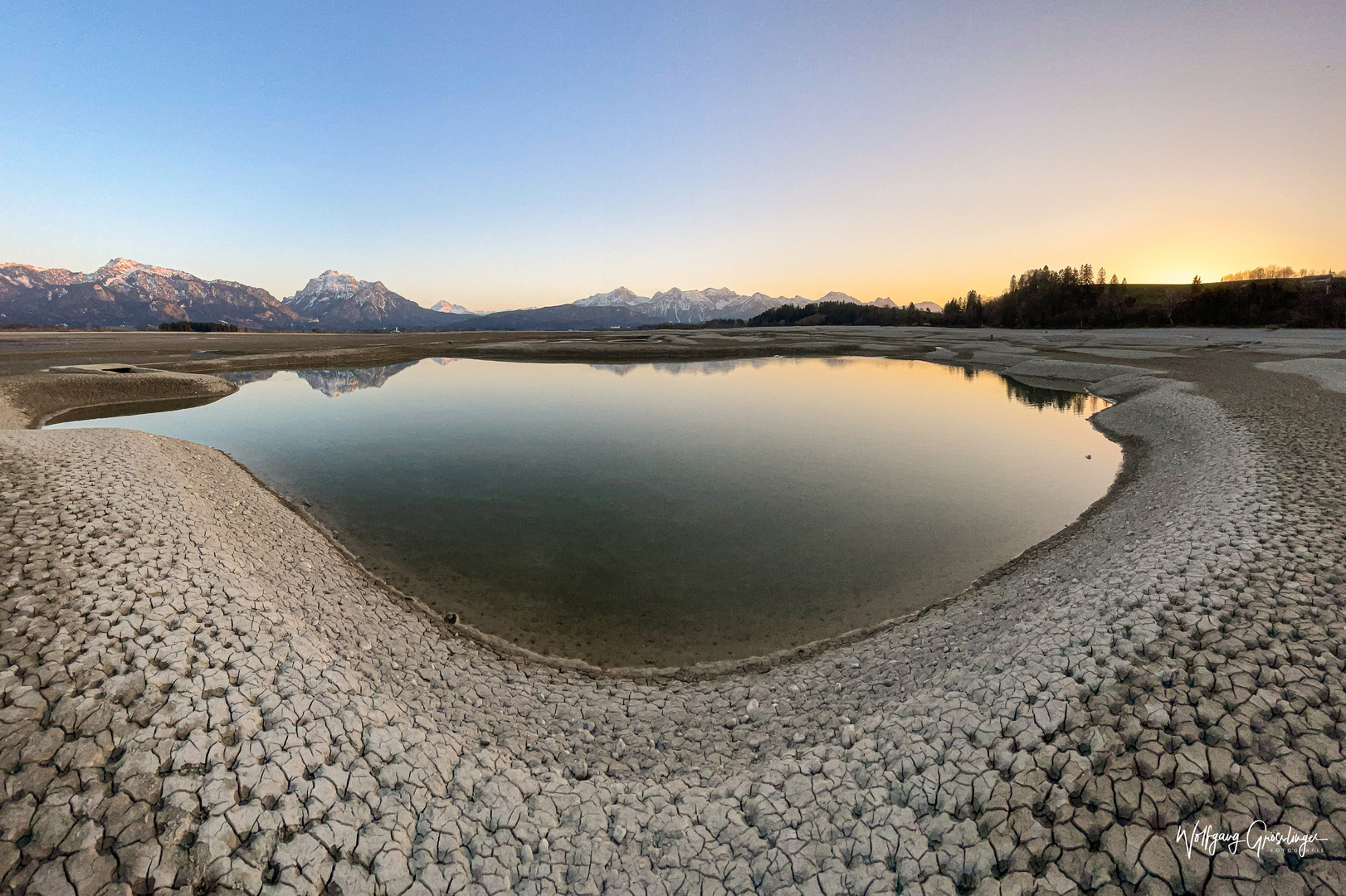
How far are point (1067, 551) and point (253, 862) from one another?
18397 millimetres

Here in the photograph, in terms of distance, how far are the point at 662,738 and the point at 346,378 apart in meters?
65.3

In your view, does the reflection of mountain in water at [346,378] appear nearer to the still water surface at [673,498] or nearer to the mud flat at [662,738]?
the still water surface at [673,498]

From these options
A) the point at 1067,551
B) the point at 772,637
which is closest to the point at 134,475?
the point at 772,637

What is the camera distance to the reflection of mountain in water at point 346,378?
50969 millimetres

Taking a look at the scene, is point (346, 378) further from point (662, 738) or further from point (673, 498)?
point (662, 738)

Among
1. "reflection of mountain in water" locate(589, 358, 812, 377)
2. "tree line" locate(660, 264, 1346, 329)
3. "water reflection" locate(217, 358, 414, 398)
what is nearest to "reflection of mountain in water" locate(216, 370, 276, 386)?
"water reflection" locate(217, 358, 414, 398)

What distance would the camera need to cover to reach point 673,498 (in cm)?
2031

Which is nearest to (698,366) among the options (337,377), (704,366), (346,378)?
(704,366)

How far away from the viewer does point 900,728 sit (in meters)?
7.45

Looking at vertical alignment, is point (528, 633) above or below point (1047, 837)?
below

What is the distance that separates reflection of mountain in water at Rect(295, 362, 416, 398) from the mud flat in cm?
4344

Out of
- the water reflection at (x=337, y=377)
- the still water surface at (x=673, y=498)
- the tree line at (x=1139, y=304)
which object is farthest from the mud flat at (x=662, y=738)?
the tree line at (x=1139, y=304)

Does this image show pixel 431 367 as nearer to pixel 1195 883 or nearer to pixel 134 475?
pixel 134 475

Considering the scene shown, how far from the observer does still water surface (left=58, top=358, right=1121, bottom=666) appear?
42.1ft
